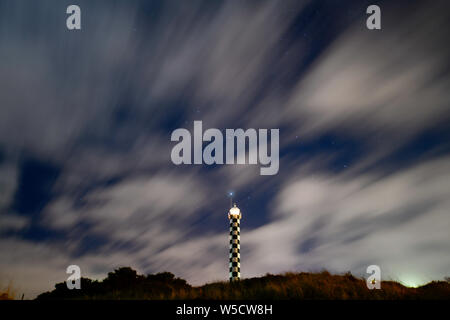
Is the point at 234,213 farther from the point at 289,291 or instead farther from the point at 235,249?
the point at 289,291

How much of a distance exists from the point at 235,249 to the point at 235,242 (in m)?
0.60

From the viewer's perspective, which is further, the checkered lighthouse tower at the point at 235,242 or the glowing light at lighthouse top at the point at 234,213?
the glowing light at lighthouse top at the point at 234,213

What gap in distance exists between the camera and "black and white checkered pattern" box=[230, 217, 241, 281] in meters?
28.2

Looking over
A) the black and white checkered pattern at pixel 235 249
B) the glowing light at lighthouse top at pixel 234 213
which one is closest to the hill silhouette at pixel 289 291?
the black and white checkered pattern at pixel 235 249

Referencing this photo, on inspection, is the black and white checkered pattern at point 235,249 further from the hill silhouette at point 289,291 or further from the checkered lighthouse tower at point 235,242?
the hill silhouette at point 289,291

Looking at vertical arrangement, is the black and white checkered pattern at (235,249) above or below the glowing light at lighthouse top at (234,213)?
below

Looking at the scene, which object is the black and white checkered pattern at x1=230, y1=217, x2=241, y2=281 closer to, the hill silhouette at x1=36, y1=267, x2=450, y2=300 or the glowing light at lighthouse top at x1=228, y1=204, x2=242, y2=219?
the glowing light at lighthouse top at x1=228, y1=204, x2=242, y2=219

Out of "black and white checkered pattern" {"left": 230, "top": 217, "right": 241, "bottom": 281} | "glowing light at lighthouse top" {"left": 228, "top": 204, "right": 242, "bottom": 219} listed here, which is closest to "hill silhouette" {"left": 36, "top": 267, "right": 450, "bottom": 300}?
"black and white checkered pattern" {"left": 230, "top": 217, "right": 241, "bottom": 281}

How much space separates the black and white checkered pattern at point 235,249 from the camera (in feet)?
92.7

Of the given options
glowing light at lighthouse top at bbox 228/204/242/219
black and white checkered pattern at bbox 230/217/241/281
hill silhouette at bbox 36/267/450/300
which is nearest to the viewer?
hill silhouette at bbox 36/267/450/300
